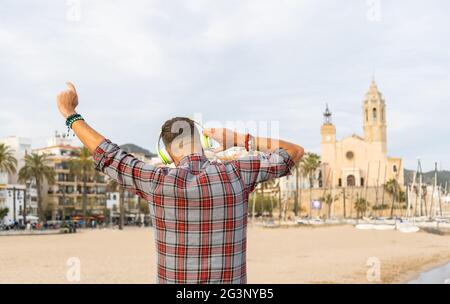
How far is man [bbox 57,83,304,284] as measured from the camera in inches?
81.9

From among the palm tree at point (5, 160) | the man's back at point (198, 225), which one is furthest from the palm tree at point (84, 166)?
the man's back at point (198, 225)

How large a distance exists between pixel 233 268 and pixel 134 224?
79617mm

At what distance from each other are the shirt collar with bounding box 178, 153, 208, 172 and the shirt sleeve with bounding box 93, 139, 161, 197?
0.13 m

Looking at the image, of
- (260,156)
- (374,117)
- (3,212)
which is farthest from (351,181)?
(260,156)

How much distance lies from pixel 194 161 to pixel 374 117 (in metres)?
120

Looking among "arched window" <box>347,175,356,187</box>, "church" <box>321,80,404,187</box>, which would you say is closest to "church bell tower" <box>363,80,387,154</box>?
"church" <box>321,80,404,187</box>

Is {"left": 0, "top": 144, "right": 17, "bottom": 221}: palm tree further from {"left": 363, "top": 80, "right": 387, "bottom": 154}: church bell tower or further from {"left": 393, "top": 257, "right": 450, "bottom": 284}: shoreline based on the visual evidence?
{"left": 363, "top": 80, "right": 387, "bottom": 154}: church bell tower

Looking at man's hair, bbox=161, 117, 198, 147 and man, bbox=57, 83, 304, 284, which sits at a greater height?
man's hair, bbox=161, 117, 198, 147

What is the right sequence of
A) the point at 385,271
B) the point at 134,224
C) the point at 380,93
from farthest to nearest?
the point at 380,93, the point at 134,224, the point at 385,271

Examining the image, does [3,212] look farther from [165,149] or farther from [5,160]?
[165,149]

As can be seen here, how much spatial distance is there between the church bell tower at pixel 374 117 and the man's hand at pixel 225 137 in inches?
4494
